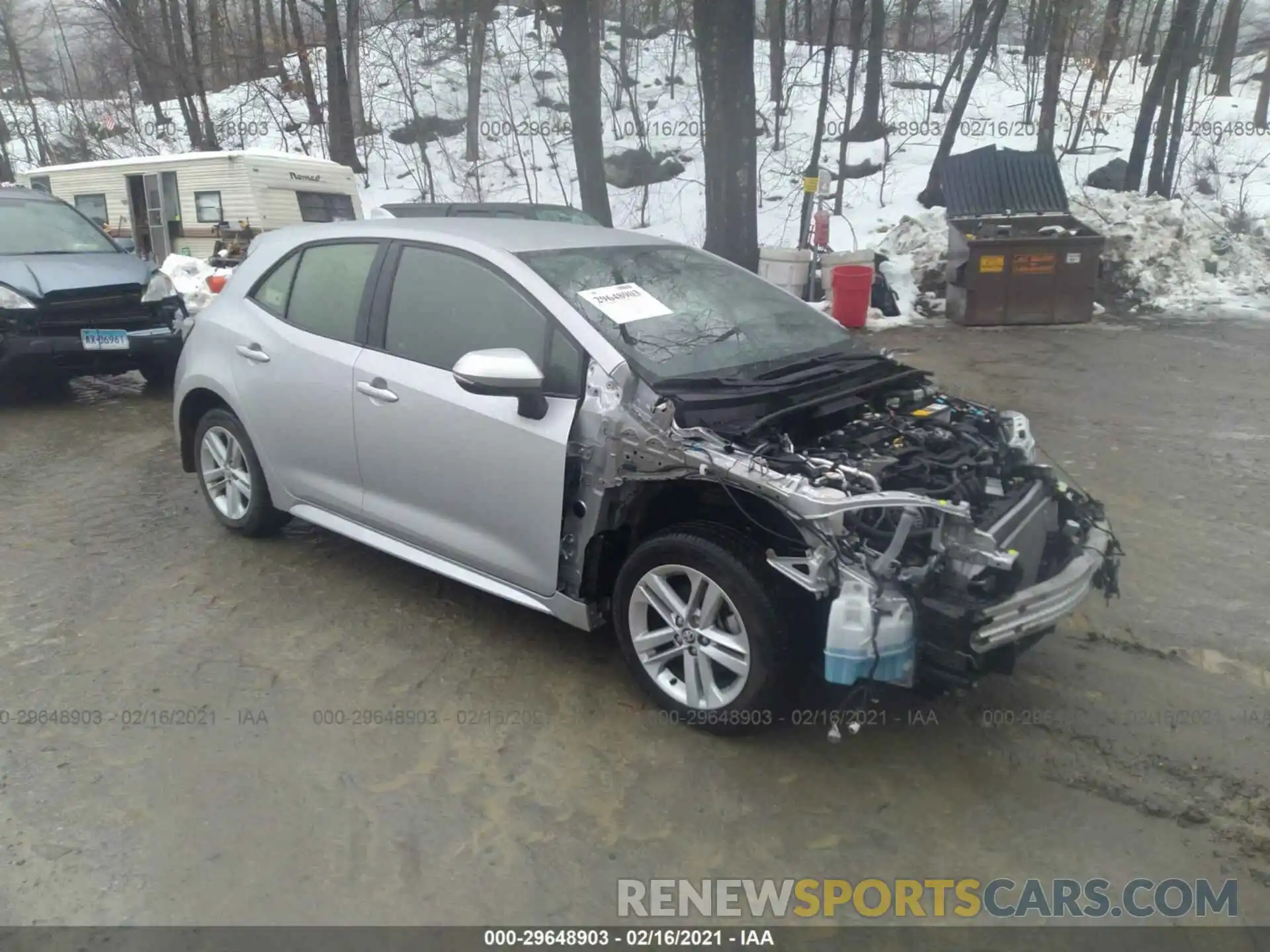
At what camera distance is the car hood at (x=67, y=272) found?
25.8 ft

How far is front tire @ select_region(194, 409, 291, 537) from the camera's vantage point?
4.91m

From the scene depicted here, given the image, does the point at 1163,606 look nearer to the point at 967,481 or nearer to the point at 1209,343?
the point at 967,481

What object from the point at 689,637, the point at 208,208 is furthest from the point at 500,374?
the point at 208,208

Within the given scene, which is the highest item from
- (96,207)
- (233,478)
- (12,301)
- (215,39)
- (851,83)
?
(215,39)

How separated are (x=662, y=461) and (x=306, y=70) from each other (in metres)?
25.6

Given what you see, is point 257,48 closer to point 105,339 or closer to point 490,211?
point 490,211

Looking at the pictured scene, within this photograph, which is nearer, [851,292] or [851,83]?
[851,292]

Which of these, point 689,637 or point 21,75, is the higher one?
point 21,75

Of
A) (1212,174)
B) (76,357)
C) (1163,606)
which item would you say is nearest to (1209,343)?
(1163,606)

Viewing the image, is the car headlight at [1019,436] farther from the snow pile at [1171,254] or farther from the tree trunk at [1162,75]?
the tree trunk at [1162,75]

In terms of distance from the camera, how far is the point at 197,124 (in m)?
26.0

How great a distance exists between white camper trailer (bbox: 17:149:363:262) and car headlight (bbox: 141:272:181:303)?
4.57 meters

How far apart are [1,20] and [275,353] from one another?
40.5m

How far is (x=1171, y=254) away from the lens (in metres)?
13.8
